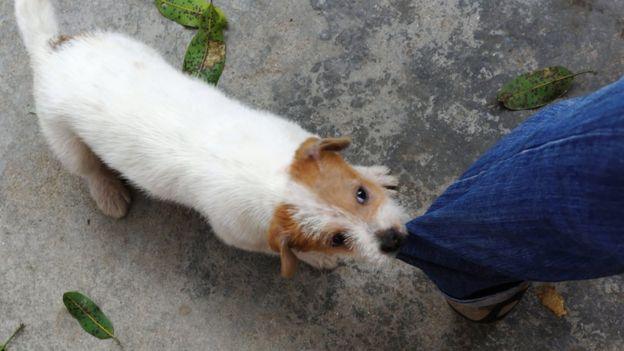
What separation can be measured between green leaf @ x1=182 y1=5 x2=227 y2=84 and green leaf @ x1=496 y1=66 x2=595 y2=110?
70.0 inches

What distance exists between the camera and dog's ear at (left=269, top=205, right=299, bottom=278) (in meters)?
2.42

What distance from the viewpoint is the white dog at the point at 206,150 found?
7.88ft

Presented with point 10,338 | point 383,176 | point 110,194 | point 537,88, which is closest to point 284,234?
point 383,176

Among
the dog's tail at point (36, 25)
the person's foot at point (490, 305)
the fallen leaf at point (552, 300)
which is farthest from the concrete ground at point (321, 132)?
the dog's tail at point (36, 25)

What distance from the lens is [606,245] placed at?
5.08ft

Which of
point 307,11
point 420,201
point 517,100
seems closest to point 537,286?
point 420,201

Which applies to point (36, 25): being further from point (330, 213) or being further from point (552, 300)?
point (552, 300)

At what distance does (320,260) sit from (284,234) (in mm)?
752

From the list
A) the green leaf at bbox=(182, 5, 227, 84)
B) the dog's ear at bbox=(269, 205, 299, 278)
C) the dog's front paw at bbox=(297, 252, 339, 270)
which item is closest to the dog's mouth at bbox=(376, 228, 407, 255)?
the dog's ear at bbox=(269, 205, 299, 278)

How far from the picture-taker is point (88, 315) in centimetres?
333

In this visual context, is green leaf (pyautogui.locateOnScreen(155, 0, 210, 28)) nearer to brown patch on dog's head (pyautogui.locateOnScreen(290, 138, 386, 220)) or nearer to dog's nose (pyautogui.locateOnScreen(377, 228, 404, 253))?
brown patch on dog's head (pyautogui.locateOnScreen(290, 138, 386, 220))

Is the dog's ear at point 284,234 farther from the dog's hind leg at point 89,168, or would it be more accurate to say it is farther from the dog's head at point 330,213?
the dog's hind leg at point 89,168

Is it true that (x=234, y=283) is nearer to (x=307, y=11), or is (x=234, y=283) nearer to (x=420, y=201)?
(x=420, y=201)

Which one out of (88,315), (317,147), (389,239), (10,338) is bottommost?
(10,338)
